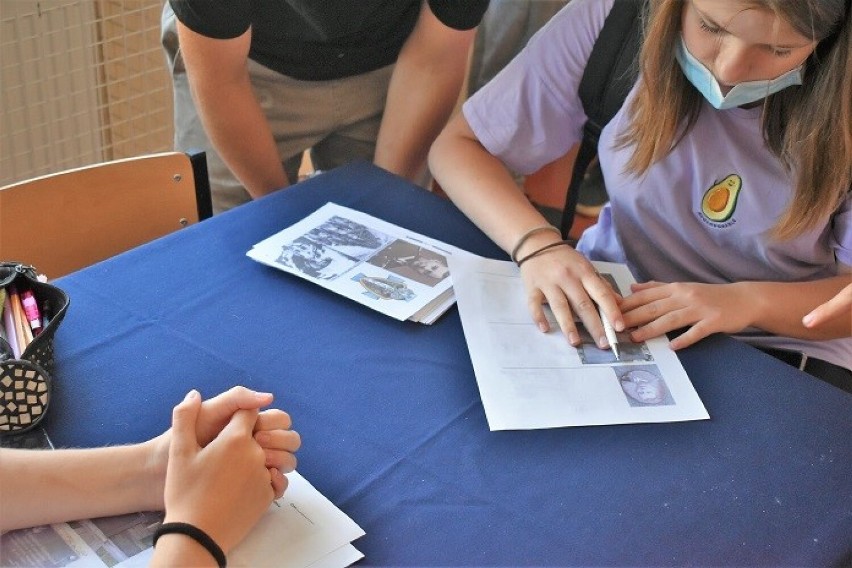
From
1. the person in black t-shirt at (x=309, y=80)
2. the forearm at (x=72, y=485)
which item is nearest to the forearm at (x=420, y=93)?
the person in black t-shirt at (x=309, y=80)

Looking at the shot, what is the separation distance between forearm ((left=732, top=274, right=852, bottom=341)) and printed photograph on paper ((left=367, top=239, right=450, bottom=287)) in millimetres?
393

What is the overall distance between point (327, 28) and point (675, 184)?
67 centimetres

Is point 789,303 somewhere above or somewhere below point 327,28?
below

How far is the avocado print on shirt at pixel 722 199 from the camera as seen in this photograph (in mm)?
1254

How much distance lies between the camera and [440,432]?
96 centimetres

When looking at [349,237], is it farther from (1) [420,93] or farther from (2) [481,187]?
(1) [420,93]

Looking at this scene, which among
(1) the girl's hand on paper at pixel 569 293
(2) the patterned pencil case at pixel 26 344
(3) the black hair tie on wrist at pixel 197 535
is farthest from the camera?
(1) the girl's hand on paper at pixel 569 293

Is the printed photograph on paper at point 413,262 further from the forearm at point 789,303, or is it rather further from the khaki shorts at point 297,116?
the khaki shorts at point 297,116

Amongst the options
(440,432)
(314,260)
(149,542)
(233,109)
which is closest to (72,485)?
(149,542)

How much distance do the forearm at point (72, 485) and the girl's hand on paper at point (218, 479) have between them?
0.03m

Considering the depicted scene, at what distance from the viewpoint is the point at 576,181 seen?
59.0 inches

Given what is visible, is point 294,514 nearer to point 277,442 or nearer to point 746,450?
point 277,442

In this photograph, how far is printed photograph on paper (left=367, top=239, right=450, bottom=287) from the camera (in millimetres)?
1190

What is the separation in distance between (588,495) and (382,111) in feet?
3.61
